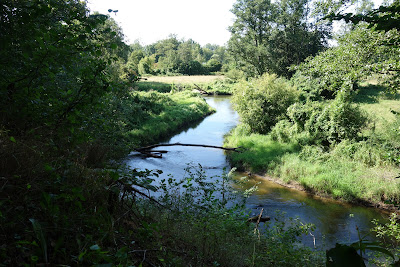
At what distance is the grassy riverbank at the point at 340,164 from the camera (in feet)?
38.1

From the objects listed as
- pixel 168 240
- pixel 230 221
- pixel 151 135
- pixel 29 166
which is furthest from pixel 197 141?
pixel 29 166

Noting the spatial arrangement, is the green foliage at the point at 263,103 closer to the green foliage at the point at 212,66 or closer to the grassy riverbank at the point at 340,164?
the grassy riverbank at the point at 340,164

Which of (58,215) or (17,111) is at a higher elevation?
(17,111)

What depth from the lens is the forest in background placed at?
106 inches

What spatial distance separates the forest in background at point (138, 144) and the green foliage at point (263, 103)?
0.27ft

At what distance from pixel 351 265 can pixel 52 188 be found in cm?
278

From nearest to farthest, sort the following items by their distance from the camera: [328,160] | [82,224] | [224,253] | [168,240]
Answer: [82,224] < [168,240] < [224,253] < [328,160]

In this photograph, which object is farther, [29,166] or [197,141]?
[197,141]

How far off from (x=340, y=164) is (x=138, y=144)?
Answer: 32.0 feet

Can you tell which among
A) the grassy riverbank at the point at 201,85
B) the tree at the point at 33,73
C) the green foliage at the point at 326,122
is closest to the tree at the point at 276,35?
the grassy riverbank at the point at 201,85

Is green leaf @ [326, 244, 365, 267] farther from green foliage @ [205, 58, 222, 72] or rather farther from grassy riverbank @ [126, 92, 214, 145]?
green foliage @ [205, 58, 222, 72]

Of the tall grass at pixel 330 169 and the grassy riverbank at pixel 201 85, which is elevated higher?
the grassy riverbank at pixel 201 85

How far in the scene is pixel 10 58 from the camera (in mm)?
3672

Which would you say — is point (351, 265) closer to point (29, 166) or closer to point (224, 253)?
point (29, 166)
